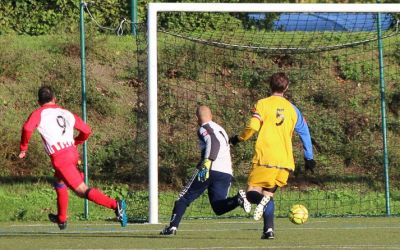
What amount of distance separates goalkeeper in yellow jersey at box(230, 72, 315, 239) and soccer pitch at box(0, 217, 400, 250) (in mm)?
462

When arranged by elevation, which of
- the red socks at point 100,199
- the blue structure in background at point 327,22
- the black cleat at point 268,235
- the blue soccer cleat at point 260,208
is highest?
the blue structure in background at point 327,22

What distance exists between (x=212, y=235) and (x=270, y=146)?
158 centimetres

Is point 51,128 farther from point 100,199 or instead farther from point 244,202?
point 244,202

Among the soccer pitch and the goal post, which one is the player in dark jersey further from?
the goal post

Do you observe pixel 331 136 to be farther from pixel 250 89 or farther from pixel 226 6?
pixel 226 6

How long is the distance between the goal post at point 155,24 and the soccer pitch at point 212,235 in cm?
67

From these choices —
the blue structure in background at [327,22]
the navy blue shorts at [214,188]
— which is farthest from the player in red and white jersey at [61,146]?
the blue structure in background at [327,22]

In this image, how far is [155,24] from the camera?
55.6ft

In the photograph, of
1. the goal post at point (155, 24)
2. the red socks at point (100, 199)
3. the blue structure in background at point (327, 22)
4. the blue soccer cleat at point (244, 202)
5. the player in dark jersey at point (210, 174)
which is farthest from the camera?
the blue structure in background at point (327, 22)

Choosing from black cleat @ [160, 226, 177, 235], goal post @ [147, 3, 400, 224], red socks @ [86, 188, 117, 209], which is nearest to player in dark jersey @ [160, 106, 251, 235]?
black cleat @ [160, 226, 177, 235]

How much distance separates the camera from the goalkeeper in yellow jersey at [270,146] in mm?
13141

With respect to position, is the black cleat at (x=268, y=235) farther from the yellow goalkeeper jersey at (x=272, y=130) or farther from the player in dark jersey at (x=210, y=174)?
the yellow goalkeeper jersey at (x=272, y=130)

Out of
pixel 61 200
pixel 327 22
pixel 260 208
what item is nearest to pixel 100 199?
pixel 61 200

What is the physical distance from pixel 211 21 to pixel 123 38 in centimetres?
202
